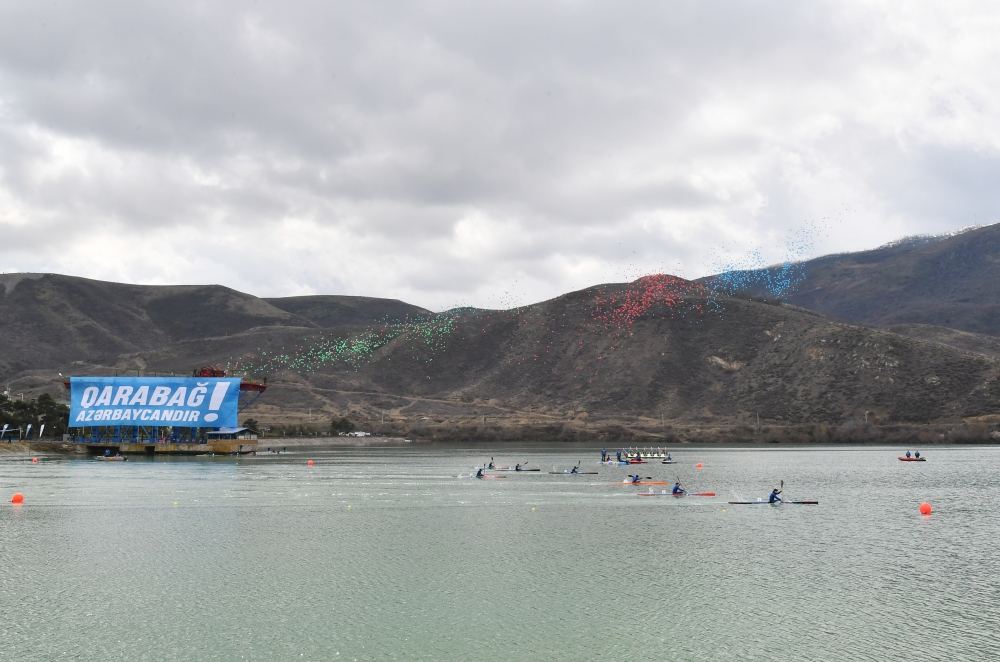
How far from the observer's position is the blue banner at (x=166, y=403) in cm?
13750

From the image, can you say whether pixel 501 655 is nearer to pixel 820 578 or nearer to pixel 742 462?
pixel 820 578

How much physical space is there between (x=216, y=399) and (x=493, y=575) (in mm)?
104921

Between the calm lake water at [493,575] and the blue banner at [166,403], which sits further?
the blue banner at [166,403]

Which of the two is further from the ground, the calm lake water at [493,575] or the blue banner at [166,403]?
the blue banner at [166,403]

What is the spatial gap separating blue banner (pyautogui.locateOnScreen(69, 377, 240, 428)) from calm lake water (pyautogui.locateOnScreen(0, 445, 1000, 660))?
54291 millimetres

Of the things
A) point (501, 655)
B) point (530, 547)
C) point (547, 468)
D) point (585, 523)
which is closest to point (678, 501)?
point (585, 523)

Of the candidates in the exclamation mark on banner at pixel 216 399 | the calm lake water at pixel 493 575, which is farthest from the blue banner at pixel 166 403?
the calm lake water at pixel 493 575

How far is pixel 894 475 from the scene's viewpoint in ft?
330

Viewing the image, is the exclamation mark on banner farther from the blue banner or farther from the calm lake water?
the calm lake water

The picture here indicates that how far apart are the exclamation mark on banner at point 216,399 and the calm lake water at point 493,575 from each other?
54.0 meters

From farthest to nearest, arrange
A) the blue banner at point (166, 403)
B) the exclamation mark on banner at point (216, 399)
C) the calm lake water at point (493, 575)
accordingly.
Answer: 1. the blue banner at point (166, 403)
2. the exclamation mark on banner at point (216, 399)
3. the calm lake water at point (493, 575)

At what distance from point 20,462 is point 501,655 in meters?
117

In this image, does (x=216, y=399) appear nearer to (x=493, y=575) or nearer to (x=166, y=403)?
(x=166, y=403)

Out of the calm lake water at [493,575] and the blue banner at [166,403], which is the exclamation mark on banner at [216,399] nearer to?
the blue banner at [166,403]
